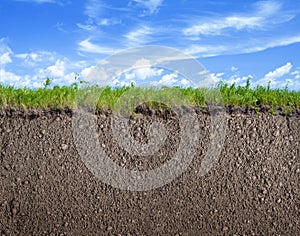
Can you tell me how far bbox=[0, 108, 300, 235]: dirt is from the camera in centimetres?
384

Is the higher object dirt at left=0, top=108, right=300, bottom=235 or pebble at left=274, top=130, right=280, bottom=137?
pebble at left=274, top=130, right=280, bottom=137

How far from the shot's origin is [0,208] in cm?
386

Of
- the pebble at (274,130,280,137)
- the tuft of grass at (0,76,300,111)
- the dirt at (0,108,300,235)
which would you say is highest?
the tuft of grass at (0,76,300,111)

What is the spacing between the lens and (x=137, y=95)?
4262 mm

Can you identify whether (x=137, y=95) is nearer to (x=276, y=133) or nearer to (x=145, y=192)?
(x=145, y=192)

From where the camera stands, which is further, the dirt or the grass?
the grass

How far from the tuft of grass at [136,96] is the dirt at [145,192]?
132mm

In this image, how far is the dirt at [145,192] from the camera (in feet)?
12.6

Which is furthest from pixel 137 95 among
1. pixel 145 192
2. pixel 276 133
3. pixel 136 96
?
pixel 276 133

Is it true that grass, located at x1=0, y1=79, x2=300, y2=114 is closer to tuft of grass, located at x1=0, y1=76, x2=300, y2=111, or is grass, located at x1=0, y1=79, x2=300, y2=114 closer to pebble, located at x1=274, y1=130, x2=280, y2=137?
tuft of grass, located at x1=0, y1=76, x2=300, y2=111

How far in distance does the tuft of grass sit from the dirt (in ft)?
0.43

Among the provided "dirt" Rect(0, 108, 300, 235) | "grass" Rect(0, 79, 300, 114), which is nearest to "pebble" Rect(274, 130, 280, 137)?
"dirt" Rect(0, 108, 300, 235)

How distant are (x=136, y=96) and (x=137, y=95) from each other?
0.08 feet

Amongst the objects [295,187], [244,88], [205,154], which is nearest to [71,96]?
[205,154]
